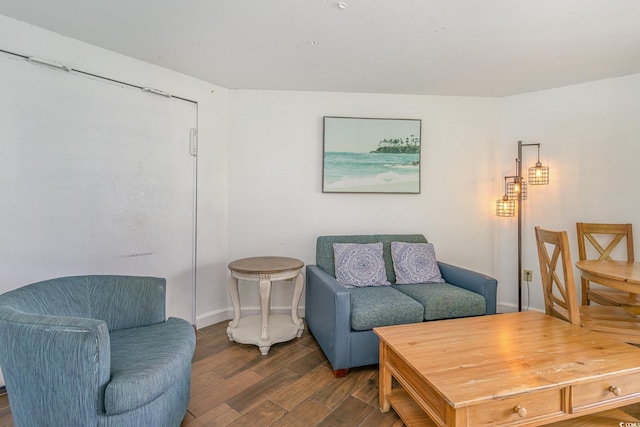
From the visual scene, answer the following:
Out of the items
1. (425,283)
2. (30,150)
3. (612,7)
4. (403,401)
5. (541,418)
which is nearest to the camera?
(541,418)

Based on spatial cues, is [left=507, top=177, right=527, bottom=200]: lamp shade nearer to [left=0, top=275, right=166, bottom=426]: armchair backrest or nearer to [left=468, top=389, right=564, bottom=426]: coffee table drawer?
[left=468, top=389, right=564, bottom=426]: coffee table drawer

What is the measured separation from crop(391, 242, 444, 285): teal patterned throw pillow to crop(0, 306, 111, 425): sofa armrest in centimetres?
212

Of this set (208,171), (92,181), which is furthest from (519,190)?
(92,181)

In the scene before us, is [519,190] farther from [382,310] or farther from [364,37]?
[364,37]

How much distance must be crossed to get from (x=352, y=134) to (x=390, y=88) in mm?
575

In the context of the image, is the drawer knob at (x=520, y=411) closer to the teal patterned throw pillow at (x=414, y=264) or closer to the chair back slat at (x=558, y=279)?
the chair back slat at (x=558, y=279)

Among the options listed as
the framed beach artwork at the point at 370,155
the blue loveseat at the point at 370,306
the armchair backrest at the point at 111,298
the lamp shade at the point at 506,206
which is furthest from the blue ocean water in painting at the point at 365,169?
the armchair backrest at the point at 111,298

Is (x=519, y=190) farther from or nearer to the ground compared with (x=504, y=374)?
farther from the ground

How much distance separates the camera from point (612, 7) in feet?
5.67

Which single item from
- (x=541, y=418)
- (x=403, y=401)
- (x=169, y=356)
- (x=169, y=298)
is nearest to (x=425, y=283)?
(x=403, y=401)

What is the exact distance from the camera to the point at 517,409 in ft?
3.77

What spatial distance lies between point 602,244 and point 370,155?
7.27 ft

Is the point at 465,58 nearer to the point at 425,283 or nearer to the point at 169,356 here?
the point at 425,283

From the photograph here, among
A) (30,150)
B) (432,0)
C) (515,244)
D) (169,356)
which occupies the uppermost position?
(432,0)
